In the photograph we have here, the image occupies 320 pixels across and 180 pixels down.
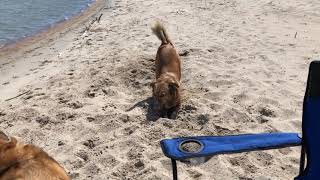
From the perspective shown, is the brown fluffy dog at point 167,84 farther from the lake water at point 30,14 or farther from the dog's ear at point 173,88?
the lake water at point 30,14

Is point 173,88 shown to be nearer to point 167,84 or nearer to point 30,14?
point 167,84

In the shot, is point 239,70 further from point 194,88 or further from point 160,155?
point 160,155

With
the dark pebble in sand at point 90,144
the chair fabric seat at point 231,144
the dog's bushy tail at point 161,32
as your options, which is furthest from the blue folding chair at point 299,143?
the dog's bushy tail at point 161,32

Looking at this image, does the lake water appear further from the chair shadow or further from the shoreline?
the chair shadow

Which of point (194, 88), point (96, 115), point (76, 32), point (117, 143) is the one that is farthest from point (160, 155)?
point (76, 32)

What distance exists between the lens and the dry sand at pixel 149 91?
477 cm

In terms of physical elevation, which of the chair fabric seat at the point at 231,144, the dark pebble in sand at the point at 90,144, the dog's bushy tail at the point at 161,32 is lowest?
the dark pebble in sand at the point at 90,144

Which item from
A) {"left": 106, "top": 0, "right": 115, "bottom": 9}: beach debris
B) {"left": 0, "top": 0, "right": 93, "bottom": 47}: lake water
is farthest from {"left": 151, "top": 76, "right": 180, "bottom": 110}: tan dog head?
{"left": 106, "top": 0, "right": 115, "bottom": 9}: beach debris

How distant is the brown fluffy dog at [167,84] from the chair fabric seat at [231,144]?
2.22 metres

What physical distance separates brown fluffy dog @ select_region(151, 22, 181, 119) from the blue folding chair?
2.26m

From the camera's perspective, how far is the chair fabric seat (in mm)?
3396

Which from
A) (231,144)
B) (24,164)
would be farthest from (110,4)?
(24,164)

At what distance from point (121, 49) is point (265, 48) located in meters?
2.51

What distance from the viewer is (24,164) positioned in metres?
3.21
